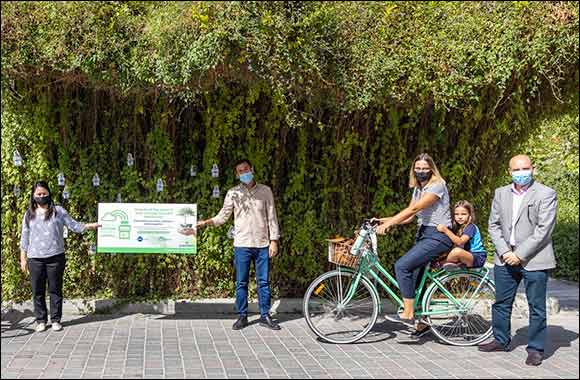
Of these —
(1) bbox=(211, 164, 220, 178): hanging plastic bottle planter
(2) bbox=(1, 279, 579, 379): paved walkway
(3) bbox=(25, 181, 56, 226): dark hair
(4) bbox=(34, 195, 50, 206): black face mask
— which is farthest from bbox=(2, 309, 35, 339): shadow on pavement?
(1) bbox=(211, 164, 220, 178): hanging plastic bottle planter

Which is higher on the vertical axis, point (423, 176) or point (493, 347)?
point (423, 176)

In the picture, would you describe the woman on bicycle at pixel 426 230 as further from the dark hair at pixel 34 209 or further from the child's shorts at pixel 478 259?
the dark hair at pixel 34 209

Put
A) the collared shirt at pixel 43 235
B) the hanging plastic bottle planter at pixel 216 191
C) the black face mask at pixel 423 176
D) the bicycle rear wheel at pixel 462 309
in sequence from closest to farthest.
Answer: the black face mask at pixel 423 176 < the bicycle rear wheel at pixel 462 309 < the collared shirt at pixel 43 235 < the hanging plastic bottle planter at pixel 216 191

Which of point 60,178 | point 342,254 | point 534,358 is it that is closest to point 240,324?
point 342,254

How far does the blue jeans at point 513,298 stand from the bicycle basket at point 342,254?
144cm

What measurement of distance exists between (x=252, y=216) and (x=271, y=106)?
1647mm

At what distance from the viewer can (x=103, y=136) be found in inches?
363

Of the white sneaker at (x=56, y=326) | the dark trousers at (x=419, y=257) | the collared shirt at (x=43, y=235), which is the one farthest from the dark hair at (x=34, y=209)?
the dark trousers at (x=419, y=257)

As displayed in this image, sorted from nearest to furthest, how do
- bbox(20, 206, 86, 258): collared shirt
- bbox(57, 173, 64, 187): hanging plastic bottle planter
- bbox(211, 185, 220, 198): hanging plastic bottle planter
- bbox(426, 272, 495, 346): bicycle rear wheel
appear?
bbox(426, 272, 495, 346): bicycle rear wheel
bbox(20, 206, 86, 258): collared shirt
bbox(57, 173, 64, 187): hanging plastic bottle planter
bbox(211, 185, 220, 198): hanging plastic bottle planter

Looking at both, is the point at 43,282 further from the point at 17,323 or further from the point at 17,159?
the point at 17,159

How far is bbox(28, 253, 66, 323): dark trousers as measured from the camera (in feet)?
26.1

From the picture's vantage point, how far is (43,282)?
802 centimetres

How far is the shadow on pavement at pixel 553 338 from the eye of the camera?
762 centimetres

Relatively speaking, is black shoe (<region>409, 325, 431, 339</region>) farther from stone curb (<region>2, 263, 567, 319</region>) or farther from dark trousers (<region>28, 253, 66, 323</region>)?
dark trousers (<region>28, 253, 66, 323</region>)
